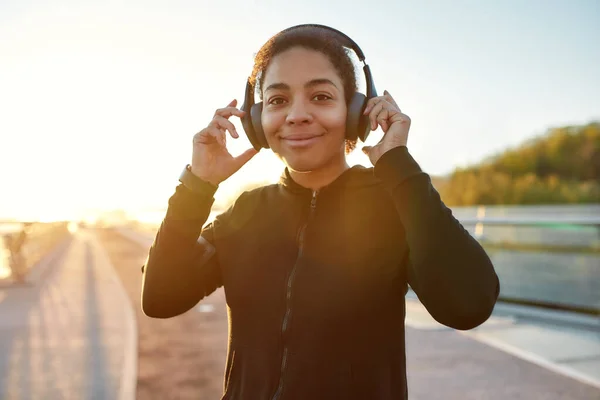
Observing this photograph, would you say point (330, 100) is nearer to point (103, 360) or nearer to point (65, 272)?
point (103, 360)

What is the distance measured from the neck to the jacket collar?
21 mm

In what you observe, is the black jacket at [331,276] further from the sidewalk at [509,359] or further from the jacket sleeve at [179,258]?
the sidewalk at [509,359]

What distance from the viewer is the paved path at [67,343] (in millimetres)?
3379

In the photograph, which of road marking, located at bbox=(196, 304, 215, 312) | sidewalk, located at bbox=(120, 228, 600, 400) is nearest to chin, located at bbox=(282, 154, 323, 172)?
sidewalk, located at bbox=(120, 228, 600, 400)

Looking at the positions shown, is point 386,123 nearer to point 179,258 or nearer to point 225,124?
point 225,124

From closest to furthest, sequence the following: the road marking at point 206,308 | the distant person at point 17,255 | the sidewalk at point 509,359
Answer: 1. the sidewalk at point 509,359
2. the road marking at point 206,308
3. the distant person at point 17,255

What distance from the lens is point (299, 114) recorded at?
127 centimetres

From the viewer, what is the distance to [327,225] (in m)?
1.35

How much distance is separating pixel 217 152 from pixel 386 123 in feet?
1.89

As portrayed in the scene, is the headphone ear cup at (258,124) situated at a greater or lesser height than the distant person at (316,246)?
greater

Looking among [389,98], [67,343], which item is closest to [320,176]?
[389,98]

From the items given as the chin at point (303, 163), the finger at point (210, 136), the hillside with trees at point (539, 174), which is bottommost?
the chin at point (303, 163)

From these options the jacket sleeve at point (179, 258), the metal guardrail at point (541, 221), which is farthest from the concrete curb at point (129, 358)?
the metal guardrail at point (541, 221)

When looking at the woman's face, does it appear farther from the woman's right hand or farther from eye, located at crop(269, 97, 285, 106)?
the woman's right hand
